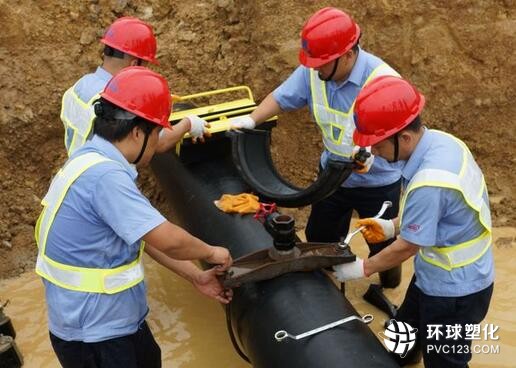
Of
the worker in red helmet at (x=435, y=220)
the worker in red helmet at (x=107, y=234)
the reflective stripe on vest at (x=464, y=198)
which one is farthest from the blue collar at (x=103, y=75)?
the reflective stripe on vest at (x=464, y=198)

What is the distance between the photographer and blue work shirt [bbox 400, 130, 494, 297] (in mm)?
2586

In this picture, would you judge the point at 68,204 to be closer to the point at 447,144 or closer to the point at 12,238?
the point at 447,144

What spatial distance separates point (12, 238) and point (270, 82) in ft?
9.81

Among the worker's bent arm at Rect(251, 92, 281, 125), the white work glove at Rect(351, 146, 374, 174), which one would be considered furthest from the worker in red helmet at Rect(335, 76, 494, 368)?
the worker's bent arm at Rect(251, 92, 281, 125)

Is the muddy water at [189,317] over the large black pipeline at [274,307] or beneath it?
beneath

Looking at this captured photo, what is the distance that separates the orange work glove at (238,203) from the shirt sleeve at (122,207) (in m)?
1.15

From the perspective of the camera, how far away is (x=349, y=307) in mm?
2803

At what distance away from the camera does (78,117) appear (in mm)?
3684

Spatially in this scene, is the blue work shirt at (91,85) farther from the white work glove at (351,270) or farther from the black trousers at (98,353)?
the white work glove at (351,270)

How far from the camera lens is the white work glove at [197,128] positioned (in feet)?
12.3

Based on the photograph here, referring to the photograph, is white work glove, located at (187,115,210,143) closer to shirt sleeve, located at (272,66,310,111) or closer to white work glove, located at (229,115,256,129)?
white work glove, located at (229,115,256,129)

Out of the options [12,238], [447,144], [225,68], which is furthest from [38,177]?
[447,144]

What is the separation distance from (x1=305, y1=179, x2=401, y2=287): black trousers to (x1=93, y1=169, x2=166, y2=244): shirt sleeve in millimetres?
2062

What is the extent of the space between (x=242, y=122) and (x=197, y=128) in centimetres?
32
